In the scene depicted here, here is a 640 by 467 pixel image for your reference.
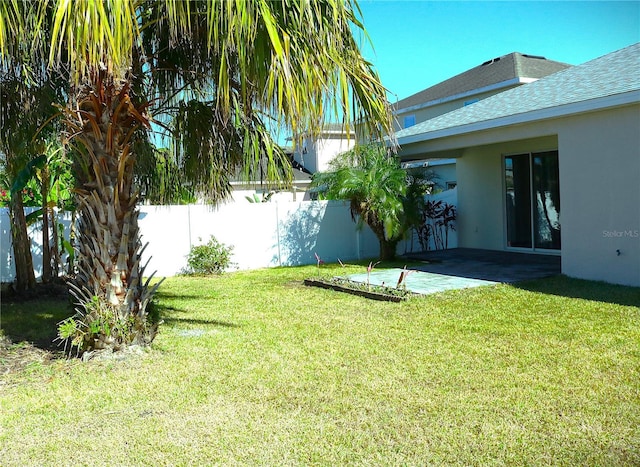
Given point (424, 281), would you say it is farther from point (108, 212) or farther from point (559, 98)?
point (108, 212)

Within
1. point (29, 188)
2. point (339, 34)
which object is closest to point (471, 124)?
point (339, 34)

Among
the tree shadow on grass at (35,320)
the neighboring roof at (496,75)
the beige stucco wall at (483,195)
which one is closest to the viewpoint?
the tree shadow on grass at (35,320)

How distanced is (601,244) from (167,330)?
25.2ft

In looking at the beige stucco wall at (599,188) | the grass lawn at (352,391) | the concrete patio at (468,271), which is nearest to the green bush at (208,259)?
the concrete patio at (468,271)

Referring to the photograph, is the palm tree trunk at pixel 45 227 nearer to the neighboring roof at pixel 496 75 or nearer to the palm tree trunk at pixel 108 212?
the palm tree trunk at pixel 108 212

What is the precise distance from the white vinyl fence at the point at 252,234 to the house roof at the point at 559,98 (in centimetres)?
330

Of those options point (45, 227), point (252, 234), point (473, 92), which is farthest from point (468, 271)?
point (473, 92)

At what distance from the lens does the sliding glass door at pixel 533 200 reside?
13.8 metres

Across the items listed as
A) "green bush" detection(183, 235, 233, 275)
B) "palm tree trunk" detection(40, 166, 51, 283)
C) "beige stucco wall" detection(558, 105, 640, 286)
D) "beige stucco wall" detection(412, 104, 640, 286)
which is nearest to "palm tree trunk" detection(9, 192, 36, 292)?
"palm tree trunk" detection(40, 166, 51, 283)

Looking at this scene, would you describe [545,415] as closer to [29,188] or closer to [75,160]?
[75,160]

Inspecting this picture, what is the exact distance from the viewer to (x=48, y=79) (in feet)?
25.4

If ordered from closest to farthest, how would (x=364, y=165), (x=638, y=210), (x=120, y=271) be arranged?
Answer: (x=120, y=271), (x=638, y=210), (x=364, y=165)

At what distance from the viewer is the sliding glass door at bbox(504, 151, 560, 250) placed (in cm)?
1384

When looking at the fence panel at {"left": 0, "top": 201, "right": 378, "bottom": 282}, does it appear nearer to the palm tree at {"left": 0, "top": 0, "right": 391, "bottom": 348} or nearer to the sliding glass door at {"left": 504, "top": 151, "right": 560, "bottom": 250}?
the sliding glass door at {"left": 504, "top": 151, "right": 560, "bottom": 250}
